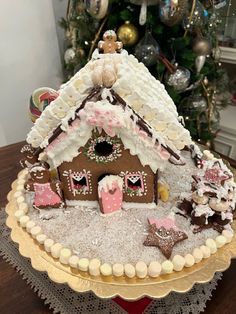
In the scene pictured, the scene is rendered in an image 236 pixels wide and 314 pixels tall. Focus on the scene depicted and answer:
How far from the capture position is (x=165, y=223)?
770mm

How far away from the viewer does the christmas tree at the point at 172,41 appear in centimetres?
113

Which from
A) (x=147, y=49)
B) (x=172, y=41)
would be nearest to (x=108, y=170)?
(x=147, y=49)

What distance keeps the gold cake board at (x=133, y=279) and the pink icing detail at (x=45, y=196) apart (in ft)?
0.46

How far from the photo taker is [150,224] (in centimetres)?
78

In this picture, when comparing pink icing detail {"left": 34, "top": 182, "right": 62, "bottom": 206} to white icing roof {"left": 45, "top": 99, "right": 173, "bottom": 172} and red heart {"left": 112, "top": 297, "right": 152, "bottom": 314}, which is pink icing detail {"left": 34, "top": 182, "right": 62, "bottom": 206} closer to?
white icing roof {"left": 45, "top": 99, "right": 173, "bottom": 172}

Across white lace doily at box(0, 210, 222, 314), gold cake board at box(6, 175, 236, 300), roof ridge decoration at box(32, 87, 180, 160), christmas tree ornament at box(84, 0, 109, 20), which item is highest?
christmas tree ornament at box(84, 0, 109, 20)

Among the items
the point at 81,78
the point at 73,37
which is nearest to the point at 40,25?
the point at 73,37

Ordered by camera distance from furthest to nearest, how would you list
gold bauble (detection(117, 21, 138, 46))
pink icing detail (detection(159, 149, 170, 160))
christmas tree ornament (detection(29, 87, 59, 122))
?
gold bauble (detection(117, 21, 138, 46)) < christmas tree ornament (detection(29, 87, 59, 122)) < pink icing detail (detection(159, 149, 170, 160))

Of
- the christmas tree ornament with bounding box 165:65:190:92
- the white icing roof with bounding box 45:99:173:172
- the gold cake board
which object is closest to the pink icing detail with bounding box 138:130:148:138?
the white icing roof with bounding box 45:99:173:172

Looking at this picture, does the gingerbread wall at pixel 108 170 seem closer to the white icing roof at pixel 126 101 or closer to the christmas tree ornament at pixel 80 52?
the white icing roof at pixel 126 101

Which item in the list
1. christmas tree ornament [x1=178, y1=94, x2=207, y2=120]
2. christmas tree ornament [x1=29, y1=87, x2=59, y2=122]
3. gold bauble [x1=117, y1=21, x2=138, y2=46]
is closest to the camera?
christmas tree ornament [x1=29, y1=87, x2=59, y2=122]

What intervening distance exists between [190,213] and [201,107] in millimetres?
671

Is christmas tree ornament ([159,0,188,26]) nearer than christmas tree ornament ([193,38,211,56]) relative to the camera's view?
Yes

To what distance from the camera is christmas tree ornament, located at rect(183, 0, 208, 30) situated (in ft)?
3.68
